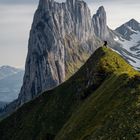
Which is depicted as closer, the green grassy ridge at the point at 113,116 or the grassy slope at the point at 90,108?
the green grassy ridge at the point at 113,116

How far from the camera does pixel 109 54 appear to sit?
548 feet

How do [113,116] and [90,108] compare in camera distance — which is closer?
[113,116]

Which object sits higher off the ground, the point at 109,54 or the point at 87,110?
the point at 109,54

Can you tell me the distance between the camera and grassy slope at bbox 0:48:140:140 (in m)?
88.2

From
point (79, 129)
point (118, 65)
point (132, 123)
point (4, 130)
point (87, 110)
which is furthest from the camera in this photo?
point (4, 130)

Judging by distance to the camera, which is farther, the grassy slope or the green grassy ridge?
the grassy slope

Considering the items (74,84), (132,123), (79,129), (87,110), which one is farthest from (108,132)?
(74,84)

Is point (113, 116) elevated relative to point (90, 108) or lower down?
lower down

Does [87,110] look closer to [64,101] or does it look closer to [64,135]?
[64,135]

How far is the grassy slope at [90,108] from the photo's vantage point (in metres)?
88.2

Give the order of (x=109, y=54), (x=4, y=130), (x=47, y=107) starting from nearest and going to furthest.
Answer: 1. (x=109, y=54)
2. (x=47, y=107)
3. (x=4, y=130)

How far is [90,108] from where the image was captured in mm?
118688

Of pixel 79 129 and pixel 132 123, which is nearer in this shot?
pixel 132 123

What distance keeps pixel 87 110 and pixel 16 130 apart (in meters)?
73.3
